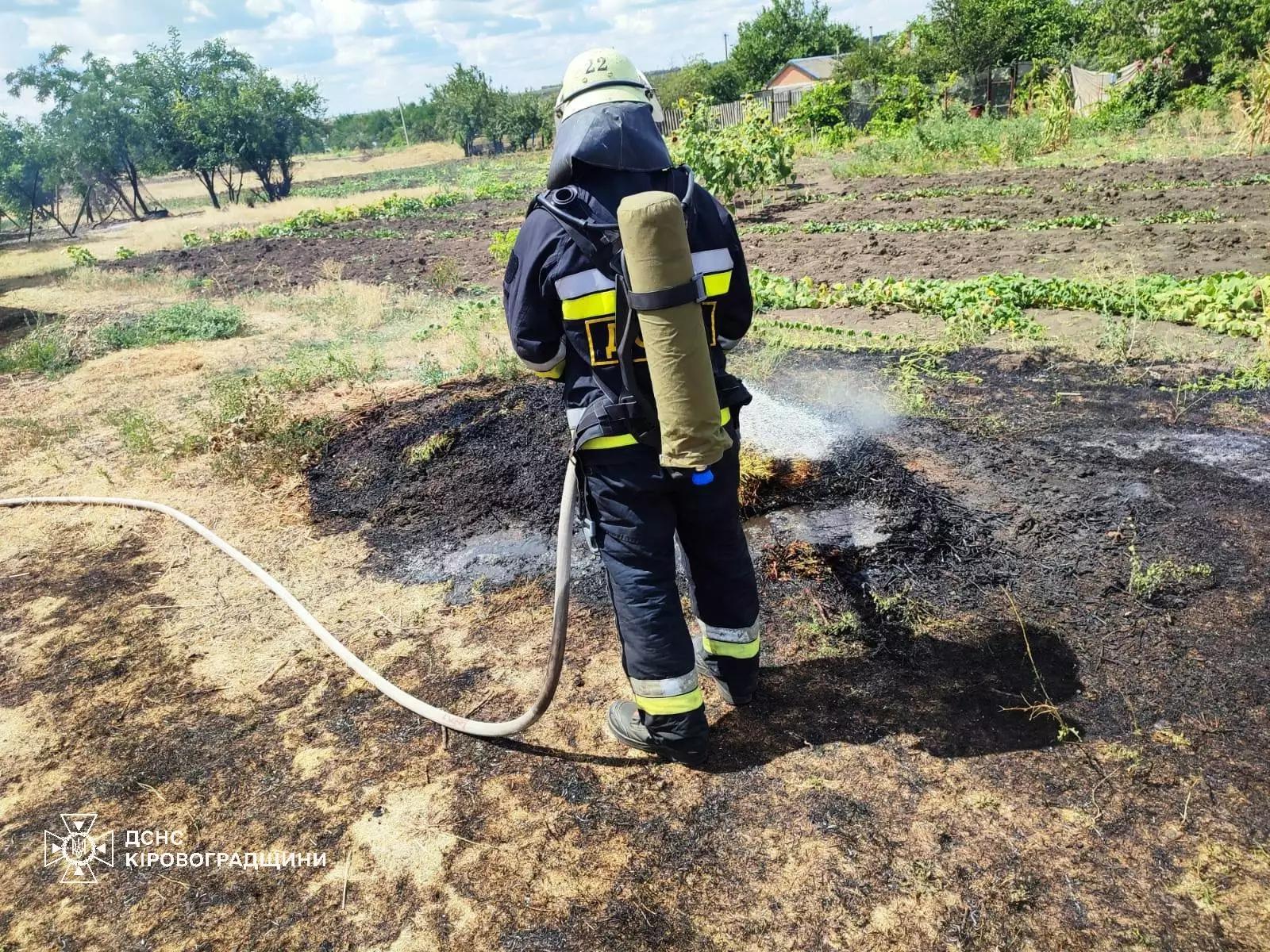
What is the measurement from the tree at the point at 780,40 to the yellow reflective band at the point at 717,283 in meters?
51.5

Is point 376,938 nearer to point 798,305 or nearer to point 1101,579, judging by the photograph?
point 1101,579

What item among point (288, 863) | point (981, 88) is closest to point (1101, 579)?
point (288, 863)

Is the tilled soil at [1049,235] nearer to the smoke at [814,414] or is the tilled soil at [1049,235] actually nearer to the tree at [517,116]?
the smoke at [814,414]

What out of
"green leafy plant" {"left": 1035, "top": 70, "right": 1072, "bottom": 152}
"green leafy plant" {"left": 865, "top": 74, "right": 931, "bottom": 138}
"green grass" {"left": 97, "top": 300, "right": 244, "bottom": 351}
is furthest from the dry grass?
"green leafy plant" {"left": 1035, "top": 70, "right": 1072, "bottom": 152}

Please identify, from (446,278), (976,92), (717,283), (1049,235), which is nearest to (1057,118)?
(1049,235)

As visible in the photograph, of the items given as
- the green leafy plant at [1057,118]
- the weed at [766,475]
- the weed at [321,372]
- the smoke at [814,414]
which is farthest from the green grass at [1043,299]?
the green leafy plant at [1057,118]

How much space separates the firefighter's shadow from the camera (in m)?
2.55

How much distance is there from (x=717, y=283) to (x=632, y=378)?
0.44 meters

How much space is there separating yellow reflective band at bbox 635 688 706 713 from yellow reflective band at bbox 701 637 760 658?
9.1 inches

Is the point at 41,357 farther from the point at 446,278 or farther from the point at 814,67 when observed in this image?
the point at 814,67

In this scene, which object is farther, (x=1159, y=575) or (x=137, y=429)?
(x=137, y=429)

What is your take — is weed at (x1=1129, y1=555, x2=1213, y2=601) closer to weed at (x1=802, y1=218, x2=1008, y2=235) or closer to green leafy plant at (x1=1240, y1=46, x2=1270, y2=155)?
weed at (x1=802, y1=218, x2=1008, y2=235)

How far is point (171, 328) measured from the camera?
381 inches

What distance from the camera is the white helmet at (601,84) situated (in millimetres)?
2355
